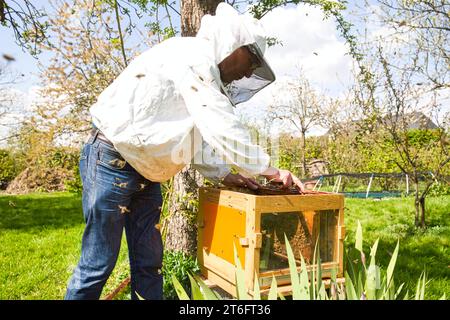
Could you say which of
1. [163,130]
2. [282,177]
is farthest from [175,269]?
[163,130]

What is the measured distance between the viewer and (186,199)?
2.93m

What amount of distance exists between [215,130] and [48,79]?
214 inches

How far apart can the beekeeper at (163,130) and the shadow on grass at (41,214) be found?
3370 mm

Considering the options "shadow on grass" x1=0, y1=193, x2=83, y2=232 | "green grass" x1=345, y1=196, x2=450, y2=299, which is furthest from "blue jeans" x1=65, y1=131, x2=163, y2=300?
"shadow on grass" x1=0, y1=193, x2=83, y2=232

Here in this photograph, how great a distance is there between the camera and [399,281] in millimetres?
→ 3014

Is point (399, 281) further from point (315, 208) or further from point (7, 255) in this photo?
point (7, 255)

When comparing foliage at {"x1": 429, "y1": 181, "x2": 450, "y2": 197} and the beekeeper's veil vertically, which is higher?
the beekeeper's veil

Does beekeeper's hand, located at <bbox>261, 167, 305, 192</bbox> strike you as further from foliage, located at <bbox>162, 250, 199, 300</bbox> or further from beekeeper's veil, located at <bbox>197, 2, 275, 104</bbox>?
foliage, located at <bbox>162, 250, 199, 300</bbox>

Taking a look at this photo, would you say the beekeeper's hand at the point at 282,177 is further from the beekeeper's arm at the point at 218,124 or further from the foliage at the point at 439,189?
the foliage at the point at 439,189

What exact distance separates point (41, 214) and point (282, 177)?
576 cm

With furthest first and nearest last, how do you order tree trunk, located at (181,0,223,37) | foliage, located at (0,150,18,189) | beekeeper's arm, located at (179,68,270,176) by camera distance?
foliage, located at (0,150,18,189) → tree trunk, located at (181,0,223,37) → beekeeper's arm, located at (179,68,270,176)

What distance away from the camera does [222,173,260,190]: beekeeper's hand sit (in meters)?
2.17

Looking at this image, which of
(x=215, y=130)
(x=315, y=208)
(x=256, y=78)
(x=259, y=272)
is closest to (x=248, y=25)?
(x=256, y=78)

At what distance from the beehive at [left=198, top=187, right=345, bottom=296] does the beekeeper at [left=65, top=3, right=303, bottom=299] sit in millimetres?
137
